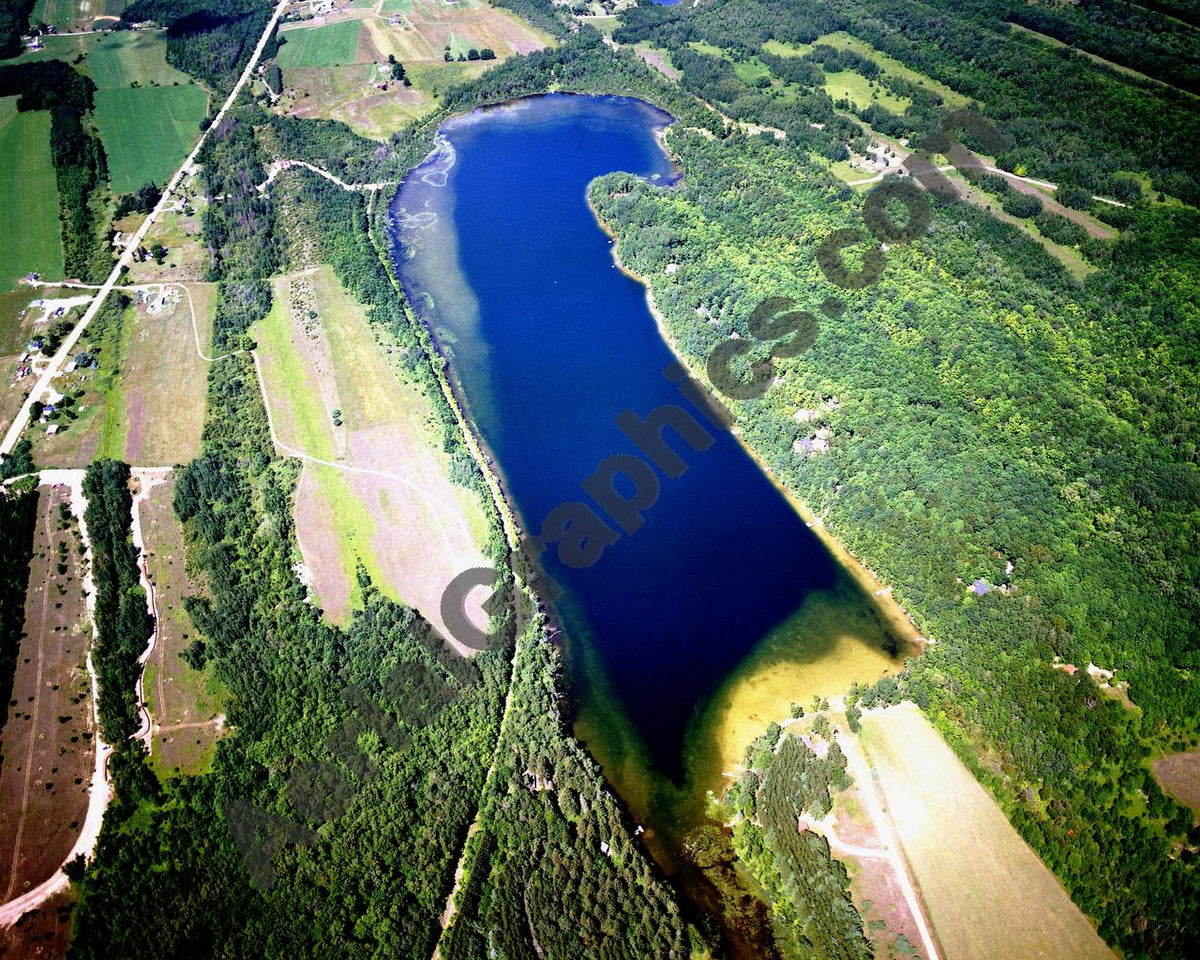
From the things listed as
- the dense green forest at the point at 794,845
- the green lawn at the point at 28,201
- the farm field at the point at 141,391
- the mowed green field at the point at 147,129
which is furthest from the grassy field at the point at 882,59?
the green lawn at the point at 28,201

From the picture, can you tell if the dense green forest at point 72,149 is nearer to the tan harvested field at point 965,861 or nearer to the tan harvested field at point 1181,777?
the tan harvested field at point 965,861

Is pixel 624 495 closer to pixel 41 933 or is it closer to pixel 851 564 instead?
pixel 851 564

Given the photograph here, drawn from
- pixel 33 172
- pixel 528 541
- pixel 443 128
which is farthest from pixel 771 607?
pixel 33 172

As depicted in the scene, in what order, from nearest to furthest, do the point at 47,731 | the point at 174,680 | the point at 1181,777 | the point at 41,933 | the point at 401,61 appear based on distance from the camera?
1. the point at 41,933
2. the point at 1181,777
3. the point at 47,731
4. the point at 174,680
5. the point at 401,61

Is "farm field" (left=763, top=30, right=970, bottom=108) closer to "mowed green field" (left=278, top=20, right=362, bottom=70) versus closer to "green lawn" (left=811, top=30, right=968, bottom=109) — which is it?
"green lawn" (left=811, top=30, right=968, bottom=109)

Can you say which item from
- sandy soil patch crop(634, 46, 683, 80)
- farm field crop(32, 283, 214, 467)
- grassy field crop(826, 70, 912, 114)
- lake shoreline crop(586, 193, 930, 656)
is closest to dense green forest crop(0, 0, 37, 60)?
farm field crop(32, 283, 214, 467)

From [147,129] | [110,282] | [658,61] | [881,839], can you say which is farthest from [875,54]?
[881,839]

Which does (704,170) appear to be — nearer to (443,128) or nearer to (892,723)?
(443,128)
